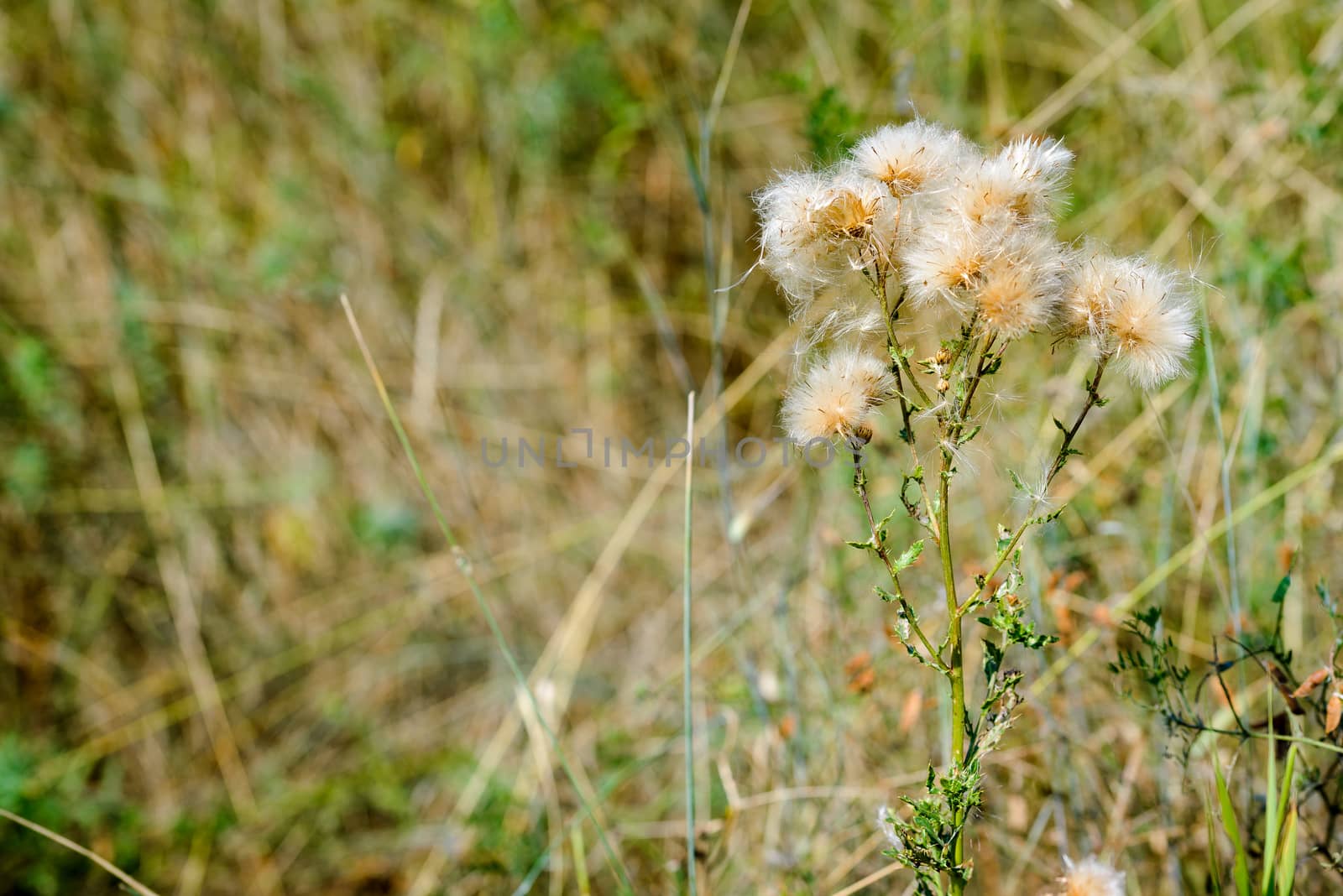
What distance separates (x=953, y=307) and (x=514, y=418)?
177 centimetres

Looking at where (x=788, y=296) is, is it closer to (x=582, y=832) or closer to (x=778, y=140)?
(x=582, y=832)

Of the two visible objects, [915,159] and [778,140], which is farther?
[778,140]

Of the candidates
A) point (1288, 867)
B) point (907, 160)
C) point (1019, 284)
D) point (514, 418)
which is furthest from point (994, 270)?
point (514, 418)

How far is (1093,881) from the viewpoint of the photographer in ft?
2.50

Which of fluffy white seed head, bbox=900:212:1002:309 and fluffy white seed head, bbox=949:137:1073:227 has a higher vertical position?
fluffy white seed head, bbox=949:137:1073:227

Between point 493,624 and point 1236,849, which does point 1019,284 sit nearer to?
→ point 1236,849

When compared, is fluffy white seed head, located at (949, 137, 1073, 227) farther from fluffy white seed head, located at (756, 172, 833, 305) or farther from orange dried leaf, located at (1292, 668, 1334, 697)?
orange dried leaf, located at (1292, 668, 1334, 697)

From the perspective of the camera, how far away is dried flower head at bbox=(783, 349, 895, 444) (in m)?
0.77

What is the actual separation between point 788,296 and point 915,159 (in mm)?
172

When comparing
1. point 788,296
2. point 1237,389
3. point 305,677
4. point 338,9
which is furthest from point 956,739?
point 338,9

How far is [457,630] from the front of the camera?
2215mm

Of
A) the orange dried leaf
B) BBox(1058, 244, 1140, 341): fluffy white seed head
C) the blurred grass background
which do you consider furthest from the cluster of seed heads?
the blurred grass background

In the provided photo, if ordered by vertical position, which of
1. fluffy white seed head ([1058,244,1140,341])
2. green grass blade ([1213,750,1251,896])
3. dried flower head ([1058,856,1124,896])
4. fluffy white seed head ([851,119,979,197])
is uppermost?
fluffy white seed head ([851,119,979,197])

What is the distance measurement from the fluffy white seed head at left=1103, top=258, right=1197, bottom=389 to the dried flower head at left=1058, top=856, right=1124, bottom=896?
1.35 ft
